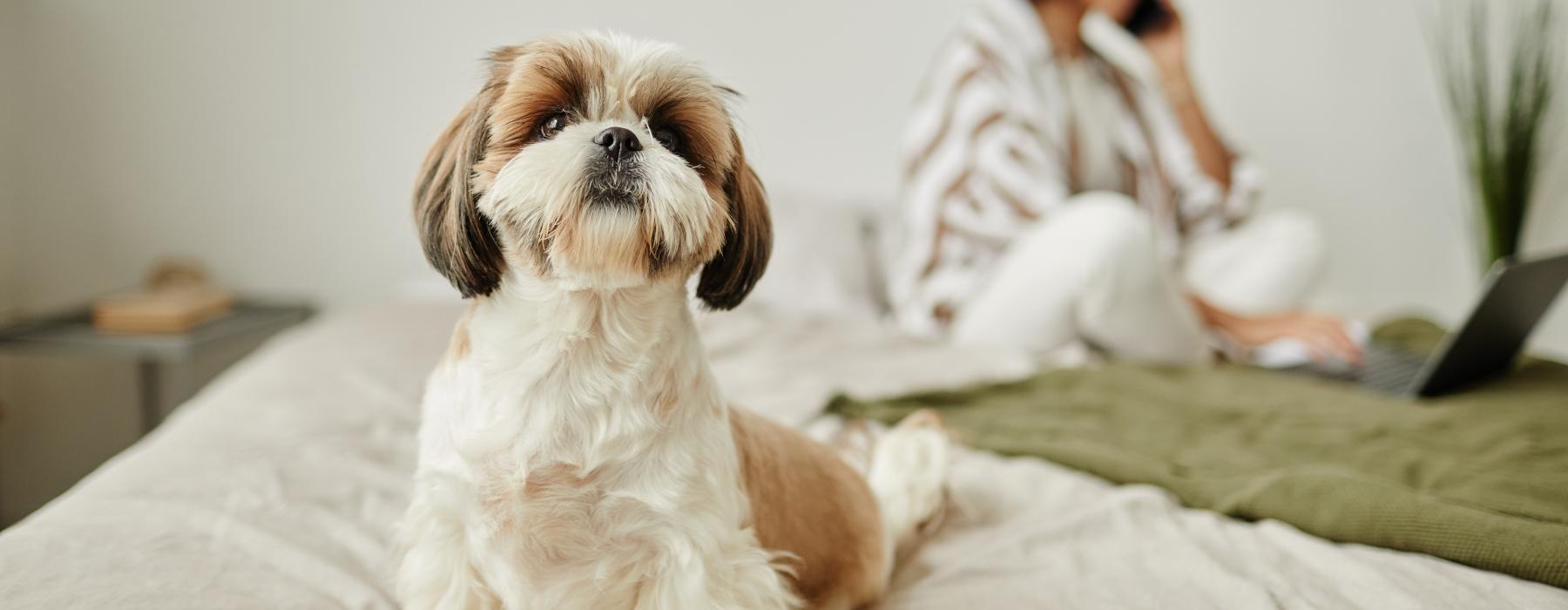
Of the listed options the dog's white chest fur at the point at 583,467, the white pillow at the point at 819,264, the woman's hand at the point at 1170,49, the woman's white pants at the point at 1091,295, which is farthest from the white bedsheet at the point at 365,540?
the woman's hand at the point at 1170,49

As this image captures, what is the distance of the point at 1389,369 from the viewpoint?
2.31 meters

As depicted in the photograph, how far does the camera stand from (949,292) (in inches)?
104

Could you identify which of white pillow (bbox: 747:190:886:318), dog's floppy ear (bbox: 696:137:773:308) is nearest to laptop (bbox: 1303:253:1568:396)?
white pillow (bbox: 747:190:886:318)

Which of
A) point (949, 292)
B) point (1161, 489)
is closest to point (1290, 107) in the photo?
point (949, 292)

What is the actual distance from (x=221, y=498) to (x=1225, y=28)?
3.92m

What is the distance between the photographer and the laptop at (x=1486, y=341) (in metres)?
1.96

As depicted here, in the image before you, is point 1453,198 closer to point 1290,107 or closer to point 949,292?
point 1290,107

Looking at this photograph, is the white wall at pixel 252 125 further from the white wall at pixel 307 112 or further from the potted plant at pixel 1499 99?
the potted plant at pixel 1499 99

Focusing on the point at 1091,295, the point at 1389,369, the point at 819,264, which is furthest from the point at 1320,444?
the point at 819,264

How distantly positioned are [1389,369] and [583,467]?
2192 mm

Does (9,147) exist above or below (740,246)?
below

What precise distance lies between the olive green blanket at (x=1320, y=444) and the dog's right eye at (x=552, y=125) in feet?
3.38

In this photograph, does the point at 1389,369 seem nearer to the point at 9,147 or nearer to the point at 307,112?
the point at 307,112

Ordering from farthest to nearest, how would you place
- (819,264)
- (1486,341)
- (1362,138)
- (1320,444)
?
1. (1362,138)
2. (819,264)
3. (1486,341)
4. (1320,444)
